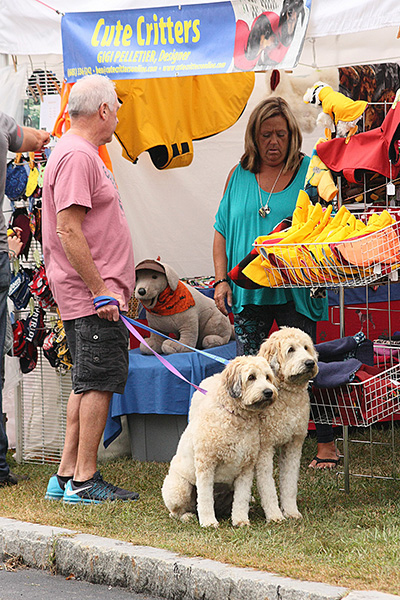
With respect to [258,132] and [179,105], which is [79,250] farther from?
[179,105]

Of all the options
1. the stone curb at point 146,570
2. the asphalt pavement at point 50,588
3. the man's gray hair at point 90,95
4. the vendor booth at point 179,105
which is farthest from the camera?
the vendor booth at point 179,105

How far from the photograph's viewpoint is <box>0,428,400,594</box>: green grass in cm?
330

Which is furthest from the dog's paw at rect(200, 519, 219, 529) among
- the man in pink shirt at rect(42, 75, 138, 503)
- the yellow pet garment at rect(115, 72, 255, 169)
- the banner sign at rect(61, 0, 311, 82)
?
the yellow pet garment at rect(115, 72, 255, 169)

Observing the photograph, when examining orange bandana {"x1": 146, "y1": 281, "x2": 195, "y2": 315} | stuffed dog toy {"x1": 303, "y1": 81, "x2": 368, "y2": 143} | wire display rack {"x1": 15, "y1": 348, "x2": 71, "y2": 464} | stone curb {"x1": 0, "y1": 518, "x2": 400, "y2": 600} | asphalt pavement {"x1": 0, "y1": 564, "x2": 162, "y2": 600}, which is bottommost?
asphalt pavement {"x1": 0, "y1": 564, "x2": 162, "y2": 600}

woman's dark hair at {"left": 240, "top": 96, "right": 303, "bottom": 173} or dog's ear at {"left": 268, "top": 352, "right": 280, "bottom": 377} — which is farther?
woman's dark hair at {"left": 240, "top": 96, "right": 303, "bottom": 173}

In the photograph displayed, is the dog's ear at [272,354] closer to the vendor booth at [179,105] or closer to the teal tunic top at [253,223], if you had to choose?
the vendor booth at [179,105]

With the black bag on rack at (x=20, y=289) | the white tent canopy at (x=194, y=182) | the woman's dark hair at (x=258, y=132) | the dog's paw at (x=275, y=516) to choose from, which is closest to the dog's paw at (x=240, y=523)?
the dog's paw at (x=275, y=516)

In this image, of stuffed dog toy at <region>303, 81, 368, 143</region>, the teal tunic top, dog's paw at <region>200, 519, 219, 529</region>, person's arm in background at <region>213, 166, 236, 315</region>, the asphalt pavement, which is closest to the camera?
the asphalt pavement

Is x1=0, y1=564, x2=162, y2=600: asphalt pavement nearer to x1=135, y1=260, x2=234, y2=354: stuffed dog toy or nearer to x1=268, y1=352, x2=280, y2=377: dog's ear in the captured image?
x1=268, y1=352, x2=280, y2=377: dog's ear

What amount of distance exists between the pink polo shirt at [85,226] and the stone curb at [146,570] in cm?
115

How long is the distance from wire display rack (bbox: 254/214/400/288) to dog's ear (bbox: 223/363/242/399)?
1.91 ft

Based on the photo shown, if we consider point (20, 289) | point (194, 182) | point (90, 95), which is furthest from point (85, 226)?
point (194, 182)

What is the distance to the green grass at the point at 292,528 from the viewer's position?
330 cm

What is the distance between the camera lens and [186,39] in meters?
4.58
